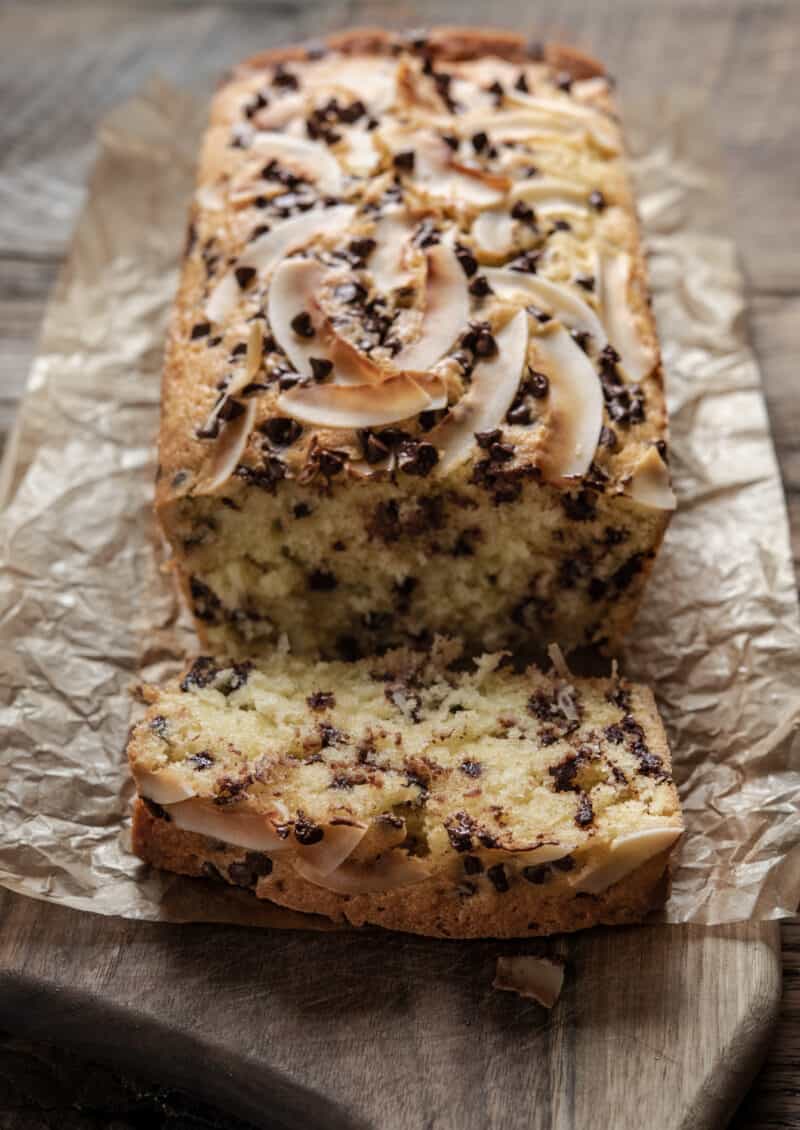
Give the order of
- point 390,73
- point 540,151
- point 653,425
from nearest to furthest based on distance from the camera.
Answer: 1. point 653,425
2. point 540,151
3. point 390,73

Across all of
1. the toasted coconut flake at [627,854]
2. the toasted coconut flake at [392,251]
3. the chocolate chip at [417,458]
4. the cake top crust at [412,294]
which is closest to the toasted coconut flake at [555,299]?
the cake top crust at [412,294]

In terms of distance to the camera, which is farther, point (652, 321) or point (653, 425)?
point (652, 321)

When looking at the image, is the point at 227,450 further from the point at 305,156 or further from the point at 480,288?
the point at 305,156

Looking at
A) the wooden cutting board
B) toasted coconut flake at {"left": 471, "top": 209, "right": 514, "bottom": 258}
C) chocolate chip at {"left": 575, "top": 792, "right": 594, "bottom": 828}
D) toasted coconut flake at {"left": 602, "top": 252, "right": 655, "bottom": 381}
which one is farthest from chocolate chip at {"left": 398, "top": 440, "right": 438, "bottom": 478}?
the wooden cutting board

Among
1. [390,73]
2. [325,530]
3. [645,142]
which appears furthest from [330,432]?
[645,142]

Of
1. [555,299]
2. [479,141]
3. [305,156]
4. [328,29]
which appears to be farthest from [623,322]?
[328,29]

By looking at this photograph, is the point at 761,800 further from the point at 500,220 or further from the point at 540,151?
the point at 540,151

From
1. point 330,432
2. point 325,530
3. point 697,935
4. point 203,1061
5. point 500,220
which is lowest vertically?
point 203,1061

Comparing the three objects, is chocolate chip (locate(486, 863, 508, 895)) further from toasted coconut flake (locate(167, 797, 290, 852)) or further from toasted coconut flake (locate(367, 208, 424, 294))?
toasted coconut flake (locate(367, 208, 424, 294))
